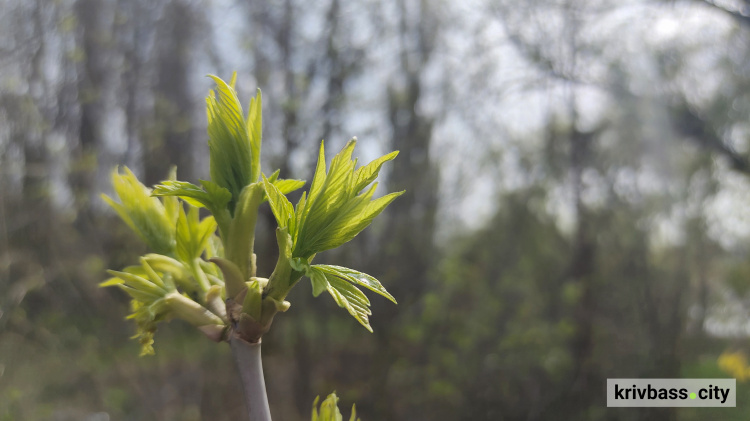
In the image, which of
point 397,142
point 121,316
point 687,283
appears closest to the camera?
point 121,316

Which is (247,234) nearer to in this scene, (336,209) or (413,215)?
(336,209)

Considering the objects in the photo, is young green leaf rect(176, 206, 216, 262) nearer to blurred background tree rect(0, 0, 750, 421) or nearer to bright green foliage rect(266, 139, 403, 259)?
bright green foliage rect(266, 139, 403, 259)

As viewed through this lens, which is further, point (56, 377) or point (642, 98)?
point (642, 98)

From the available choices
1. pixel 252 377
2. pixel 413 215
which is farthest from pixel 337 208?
pixel 413 215

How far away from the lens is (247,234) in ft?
1.25

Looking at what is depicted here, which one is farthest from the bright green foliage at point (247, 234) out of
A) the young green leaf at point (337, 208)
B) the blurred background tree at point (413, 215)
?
the blurred background tree at point (413, 215)

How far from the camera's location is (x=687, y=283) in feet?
10.2

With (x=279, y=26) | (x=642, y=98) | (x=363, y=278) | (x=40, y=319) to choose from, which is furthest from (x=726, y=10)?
(x=40, y=319)

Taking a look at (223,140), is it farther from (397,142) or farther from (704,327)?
(704,327)

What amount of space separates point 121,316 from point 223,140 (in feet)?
7.57

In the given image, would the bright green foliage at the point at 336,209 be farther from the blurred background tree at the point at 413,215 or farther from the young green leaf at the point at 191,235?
the blurred background tree at the point at 413,215

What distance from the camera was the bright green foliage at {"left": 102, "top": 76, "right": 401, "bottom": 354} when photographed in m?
0.37

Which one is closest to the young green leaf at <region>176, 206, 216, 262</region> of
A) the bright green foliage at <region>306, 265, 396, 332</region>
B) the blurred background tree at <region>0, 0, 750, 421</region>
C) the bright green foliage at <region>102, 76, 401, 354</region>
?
the bright green foliage at <region>102, 76, 401, 354</region>

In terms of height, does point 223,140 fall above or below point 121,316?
above
